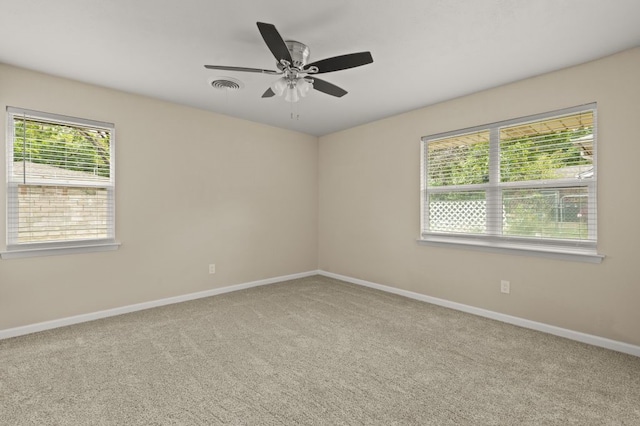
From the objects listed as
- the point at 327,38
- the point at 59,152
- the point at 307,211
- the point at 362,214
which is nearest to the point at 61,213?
the point at 59,152

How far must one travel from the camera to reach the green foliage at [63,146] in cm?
295

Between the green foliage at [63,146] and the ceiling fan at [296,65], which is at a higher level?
the ceiling fan at [296,65]

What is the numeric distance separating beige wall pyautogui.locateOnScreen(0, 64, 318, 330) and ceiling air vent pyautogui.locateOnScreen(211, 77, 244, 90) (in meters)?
0.94

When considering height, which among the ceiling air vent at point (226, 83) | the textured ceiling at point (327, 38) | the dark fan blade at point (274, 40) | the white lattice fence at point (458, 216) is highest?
the textured ceiling at point (327, 38)

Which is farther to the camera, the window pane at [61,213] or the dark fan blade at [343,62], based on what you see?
the window pane at [61,213]

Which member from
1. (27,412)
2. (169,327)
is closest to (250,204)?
(169,327)

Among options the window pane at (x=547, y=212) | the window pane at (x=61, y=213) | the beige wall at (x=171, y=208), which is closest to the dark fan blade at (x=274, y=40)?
the beige wall at (x=171, y=208)

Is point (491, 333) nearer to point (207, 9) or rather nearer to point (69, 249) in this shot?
point (207, 9)

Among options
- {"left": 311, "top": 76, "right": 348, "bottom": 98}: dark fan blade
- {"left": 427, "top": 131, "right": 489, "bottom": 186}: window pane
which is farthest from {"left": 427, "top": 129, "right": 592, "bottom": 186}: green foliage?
{"left": 311, "top": 76, "right": 348, "bottom": 98}: dark fan blade

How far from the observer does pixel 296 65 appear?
2352mm

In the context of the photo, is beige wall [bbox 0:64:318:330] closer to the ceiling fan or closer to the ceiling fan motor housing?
the ceiling fan

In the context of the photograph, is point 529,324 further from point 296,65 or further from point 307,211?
point 307,211

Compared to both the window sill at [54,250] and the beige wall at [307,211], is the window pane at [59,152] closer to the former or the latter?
the beige wall at [307,211]

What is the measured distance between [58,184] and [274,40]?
2.71 metres
